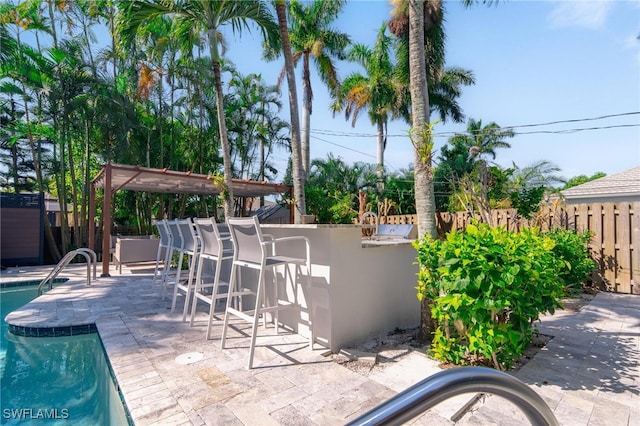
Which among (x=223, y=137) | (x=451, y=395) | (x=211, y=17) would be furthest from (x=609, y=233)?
(x=211, y=17)

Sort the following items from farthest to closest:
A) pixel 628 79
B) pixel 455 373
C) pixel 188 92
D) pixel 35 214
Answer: pixel 188 92
pixel 35 214
pixel 628 79
pixel 455 373

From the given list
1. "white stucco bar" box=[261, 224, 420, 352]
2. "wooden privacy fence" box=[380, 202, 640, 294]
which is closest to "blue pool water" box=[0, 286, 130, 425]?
"white stucco bar" box=[261, 224, 420, 352]

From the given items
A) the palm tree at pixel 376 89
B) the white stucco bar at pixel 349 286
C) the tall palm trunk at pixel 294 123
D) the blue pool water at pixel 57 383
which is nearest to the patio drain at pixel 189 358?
the blue pool water at pixel 57 383

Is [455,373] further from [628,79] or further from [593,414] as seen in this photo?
[628,79]

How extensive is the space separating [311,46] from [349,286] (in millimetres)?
14684

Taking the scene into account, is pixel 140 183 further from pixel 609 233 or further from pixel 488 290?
pixel 609 233

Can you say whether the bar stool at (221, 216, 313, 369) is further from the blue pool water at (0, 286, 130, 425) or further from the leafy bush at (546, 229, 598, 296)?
the leafy bush at (546, 229, 598, 296)

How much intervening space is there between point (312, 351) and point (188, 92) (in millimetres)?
14452

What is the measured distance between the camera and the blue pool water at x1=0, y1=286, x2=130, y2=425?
280 cm

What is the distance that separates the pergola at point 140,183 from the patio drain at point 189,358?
5704mm

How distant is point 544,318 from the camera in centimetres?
471

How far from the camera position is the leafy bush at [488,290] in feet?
8.30

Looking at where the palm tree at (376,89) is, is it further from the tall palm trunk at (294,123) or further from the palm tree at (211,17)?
the palm tree at (211,17)

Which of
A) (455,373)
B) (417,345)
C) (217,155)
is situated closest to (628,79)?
(417,345)
